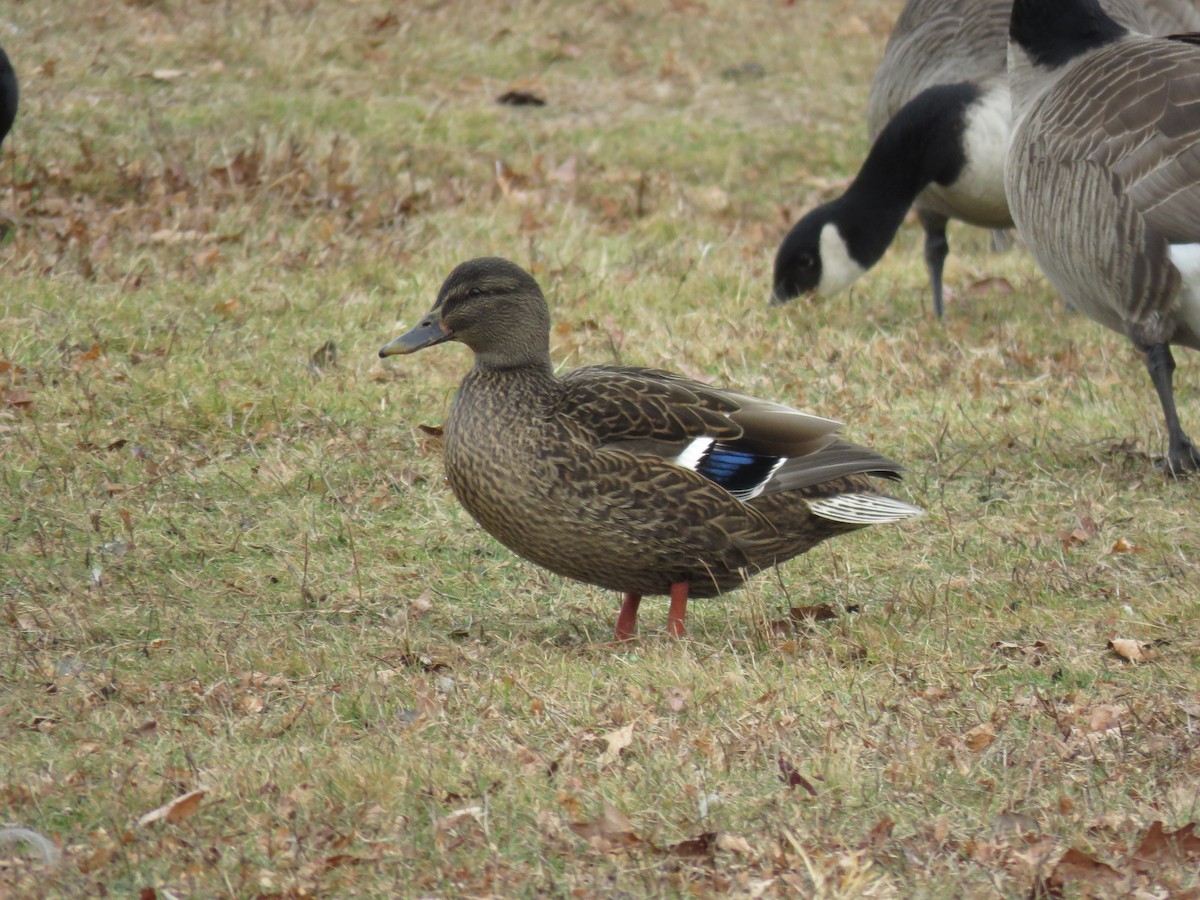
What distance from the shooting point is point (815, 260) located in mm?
9391

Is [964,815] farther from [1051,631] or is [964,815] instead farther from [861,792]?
[1051,631]

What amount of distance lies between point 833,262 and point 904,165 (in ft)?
2.51

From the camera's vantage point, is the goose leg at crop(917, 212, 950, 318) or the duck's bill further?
the goose leg at crop(917, 212, 950, 318)

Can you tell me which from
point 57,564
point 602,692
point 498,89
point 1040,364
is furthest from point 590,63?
point 602,692

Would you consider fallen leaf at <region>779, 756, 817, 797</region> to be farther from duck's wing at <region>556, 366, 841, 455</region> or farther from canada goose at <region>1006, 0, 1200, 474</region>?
canada goose at <region>1006, 0, 1200, 474</region>

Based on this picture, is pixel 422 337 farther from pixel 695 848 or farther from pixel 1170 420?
pixel 1170 420

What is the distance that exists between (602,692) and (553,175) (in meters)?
7.08

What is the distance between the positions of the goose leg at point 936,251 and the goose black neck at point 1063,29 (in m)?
Answer: 1.88

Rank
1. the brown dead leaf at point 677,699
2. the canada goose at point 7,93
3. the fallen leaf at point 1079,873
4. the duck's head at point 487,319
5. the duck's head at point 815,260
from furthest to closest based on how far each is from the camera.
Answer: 1. the duck's head at point 815,260
2. the canada goose at point 7,93
3. the duck's head at point 487,319
4. the brown dead leaf at point 677,699
5. the fallen leaf at point 1079,873

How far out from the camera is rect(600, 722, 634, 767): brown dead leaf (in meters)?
4.20

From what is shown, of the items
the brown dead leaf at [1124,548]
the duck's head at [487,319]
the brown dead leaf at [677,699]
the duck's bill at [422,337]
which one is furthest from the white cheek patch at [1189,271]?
the brown dead leaf at [677,699]

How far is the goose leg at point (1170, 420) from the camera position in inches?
268

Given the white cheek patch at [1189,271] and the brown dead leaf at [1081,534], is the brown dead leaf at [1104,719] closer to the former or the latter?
the brown dead leaf at [1081,534]

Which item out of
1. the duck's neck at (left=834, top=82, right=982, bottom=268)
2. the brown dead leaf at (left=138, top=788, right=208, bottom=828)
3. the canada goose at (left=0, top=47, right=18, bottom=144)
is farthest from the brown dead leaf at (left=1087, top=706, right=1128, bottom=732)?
the canada goose at (left=0, top=47, right=18, bottom=144)
